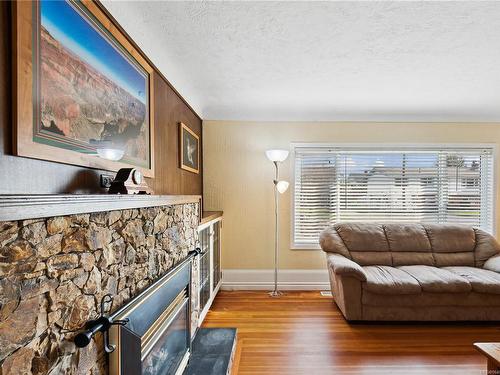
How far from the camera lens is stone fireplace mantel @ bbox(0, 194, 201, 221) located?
0.67m

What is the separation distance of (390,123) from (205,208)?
113 inches

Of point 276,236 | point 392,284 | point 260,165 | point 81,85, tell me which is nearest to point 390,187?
point 392,284

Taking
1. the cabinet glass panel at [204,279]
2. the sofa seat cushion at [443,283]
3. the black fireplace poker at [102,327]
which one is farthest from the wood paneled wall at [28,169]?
the sofa seat cushion at [443,283]

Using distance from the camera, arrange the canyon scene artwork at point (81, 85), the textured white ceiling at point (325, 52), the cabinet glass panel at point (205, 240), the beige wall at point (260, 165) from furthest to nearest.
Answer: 1. the beige wall at point (260, 165)
2. the cabinet glass panel at point (205, 240)
3. the textured white ceiling at point (325, 52)
4. the canyon scene artwork at point (81, 85)

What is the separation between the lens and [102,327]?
1060mm

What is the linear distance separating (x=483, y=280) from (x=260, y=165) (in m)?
2.82

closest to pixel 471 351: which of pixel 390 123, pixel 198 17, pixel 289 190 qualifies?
pixel 289 190

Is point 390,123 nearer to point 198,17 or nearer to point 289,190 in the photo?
point 289,190

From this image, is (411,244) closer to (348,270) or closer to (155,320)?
(348,270)

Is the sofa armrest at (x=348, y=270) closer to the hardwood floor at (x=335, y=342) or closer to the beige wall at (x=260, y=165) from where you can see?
the hardwood floor at (x=335, y=342)

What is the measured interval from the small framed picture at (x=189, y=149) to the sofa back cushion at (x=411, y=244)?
6.05ft

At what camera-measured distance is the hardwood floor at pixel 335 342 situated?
2.40 metres

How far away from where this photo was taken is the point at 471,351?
2.63 metres

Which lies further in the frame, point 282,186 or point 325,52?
point 282,186
